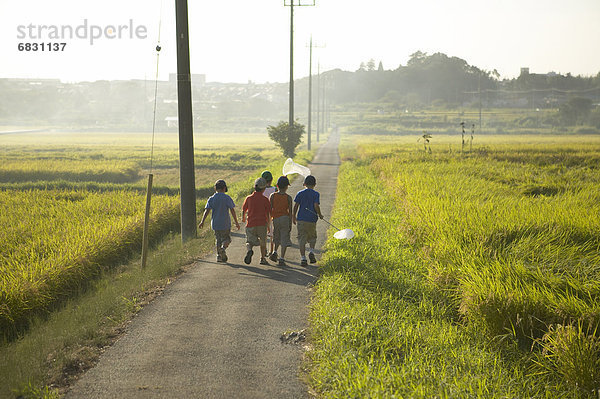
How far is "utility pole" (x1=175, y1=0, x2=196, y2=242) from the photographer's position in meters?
10.6

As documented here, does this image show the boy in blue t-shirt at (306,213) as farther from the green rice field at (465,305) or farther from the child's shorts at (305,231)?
the green rice field at (465,305)

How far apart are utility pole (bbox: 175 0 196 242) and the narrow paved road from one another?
10.2 ft

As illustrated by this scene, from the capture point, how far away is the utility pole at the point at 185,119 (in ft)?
34.9

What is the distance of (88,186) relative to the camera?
72.4 ft

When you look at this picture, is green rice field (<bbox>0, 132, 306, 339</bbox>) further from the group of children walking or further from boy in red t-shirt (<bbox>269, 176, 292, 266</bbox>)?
boy in red t-shirt (<bbox>269, 176, 292, 266</bbox>)

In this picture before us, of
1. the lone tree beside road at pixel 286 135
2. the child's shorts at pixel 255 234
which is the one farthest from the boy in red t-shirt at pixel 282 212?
the lone tree beside road at pixel 286 135

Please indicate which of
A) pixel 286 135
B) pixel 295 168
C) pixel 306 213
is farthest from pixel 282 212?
pixel 286 135

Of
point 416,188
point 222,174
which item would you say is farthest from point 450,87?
point 416,188

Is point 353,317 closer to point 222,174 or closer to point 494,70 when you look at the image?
point 222,174

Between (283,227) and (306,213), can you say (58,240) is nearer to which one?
(283,227)

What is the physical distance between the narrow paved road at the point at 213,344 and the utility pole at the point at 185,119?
309cm

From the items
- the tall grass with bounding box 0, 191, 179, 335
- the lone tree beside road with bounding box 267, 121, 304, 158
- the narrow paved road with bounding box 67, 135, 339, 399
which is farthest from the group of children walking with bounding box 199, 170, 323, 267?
the lone tree beside road with bounding box 267, 121, 304, 158

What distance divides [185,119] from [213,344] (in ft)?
21.4

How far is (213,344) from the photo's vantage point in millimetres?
5293
